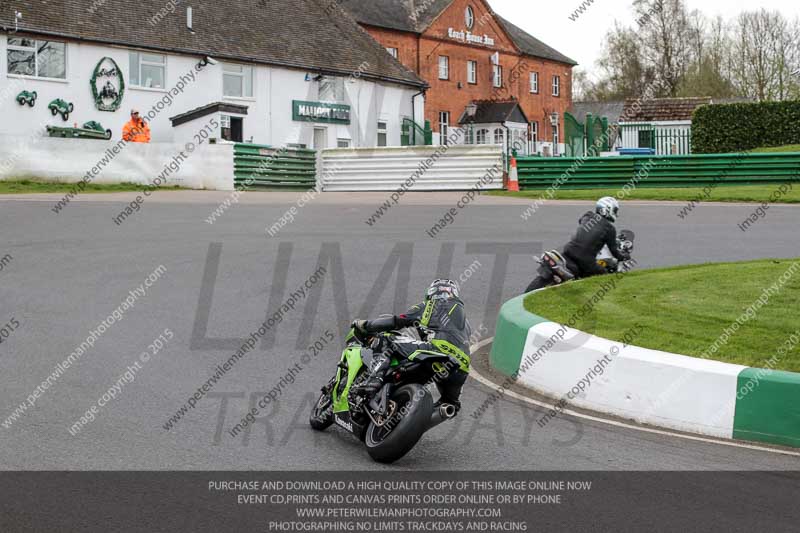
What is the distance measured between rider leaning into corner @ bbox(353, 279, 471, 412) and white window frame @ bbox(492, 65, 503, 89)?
5841cm

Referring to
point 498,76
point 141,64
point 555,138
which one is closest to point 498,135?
point 498,76

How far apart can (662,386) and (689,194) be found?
1995cm

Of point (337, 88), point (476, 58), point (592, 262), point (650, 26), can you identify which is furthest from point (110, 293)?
point (650, 26)

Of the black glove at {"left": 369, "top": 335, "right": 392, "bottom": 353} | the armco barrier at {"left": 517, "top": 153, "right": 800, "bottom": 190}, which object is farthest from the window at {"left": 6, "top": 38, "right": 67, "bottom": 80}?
the black glove at {"left": 369, "top": 335, "right": 392, "bottom": 353}

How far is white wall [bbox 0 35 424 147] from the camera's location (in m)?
33.2

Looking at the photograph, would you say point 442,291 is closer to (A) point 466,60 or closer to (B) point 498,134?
(B) point 498,134

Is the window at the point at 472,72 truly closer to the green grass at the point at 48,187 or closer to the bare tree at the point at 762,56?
the bare tree at the point at 762,56

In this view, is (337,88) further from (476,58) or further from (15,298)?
(15,298)

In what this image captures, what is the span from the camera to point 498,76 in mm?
64375

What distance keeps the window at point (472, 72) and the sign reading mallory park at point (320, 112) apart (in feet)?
63.1

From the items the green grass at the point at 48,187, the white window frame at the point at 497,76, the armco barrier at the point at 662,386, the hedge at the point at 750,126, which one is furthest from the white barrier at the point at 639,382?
the white window frame at the point at 497,76

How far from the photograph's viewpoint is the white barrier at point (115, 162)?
88.6 feet

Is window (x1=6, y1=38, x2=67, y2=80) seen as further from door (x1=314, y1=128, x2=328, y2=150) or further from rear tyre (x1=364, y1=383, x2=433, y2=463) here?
rear tyre (x1=364, y1=383, x2=433, y2=463)
